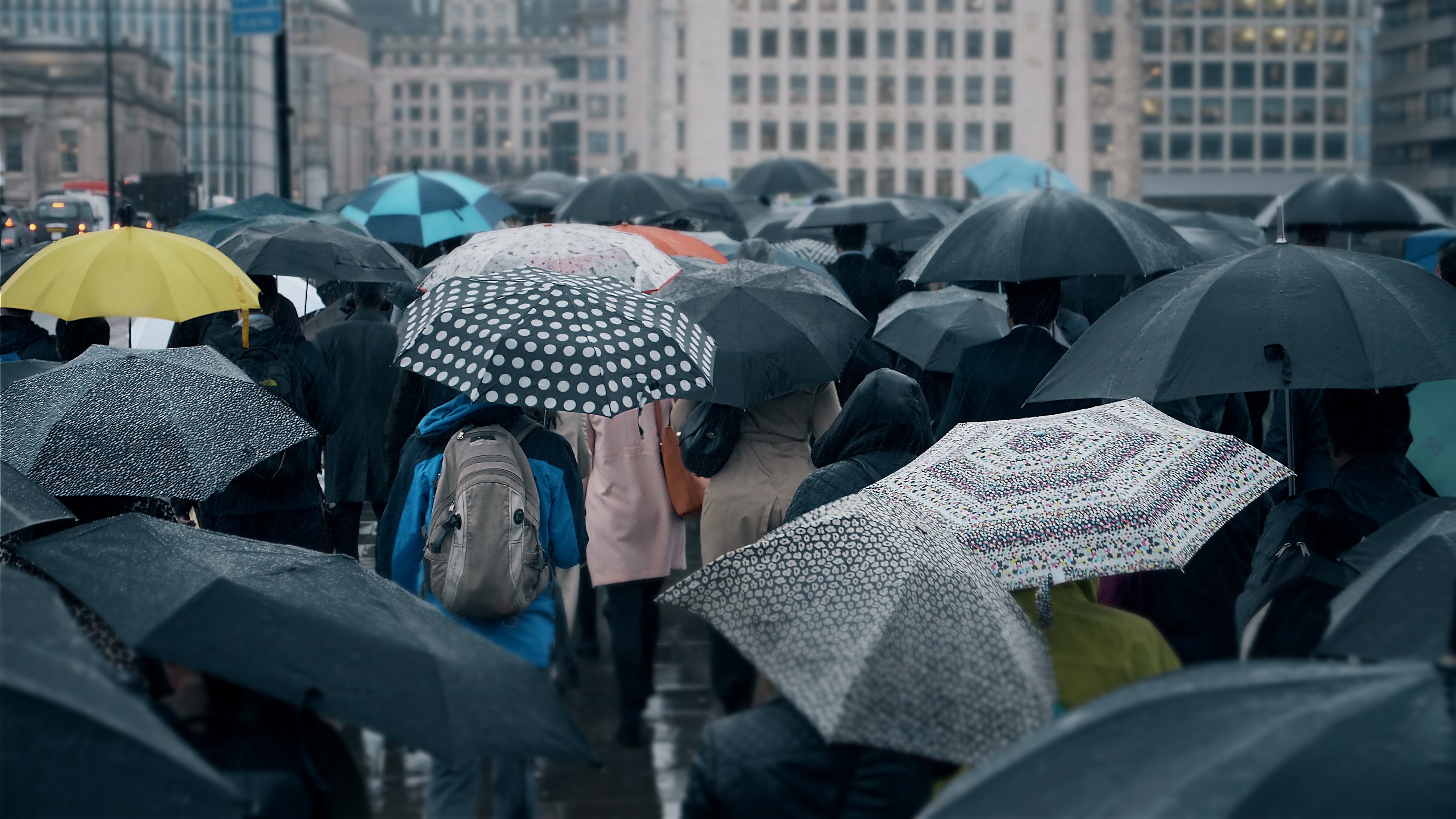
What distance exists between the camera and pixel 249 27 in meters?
16.2

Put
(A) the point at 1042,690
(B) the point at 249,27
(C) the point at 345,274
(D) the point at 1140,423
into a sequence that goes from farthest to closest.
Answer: (B) the point at 249,27 < (C) the point at 345,274 < (D) the point at 1140,423 < (A) the point at 1042,690

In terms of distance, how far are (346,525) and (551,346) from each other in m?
3.86

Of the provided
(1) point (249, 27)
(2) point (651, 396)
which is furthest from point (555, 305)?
(1) point (249, 27)

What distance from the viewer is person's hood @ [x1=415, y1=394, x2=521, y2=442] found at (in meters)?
4.66

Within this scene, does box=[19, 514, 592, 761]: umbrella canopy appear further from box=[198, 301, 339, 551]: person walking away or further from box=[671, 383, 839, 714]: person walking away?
box=[198, 301, 339, 551]: person walking away

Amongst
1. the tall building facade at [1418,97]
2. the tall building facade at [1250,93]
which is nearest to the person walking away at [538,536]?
the tall building facade at [1418,97]

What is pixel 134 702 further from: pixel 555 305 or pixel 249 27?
pixel 249 27

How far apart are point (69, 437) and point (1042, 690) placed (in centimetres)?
279

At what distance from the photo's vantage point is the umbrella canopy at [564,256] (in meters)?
6.88

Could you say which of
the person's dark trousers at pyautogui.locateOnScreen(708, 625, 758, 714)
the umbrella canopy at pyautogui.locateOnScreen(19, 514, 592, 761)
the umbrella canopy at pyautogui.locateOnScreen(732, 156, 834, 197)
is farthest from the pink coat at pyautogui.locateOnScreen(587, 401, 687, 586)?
the umbrella canopy at pyautogui.locateOnScreen(732, 156, 834, 197)

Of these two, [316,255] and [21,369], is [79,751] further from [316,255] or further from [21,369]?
[316,255]

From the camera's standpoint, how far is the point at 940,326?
26.1 feet

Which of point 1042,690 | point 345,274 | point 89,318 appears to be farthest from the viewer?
point 345,274

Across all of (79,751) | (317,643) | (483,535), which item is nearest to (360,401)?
(483,535)
